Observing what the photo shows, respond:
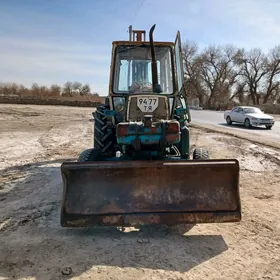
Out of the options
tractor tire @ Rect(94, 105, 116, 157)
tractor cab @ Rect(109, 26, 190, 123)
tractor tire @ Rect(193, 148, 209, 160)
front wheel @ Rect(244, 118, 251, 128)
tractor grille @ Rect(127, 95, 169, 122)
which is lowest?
front wheel @ Rect(244, 118, 251, 128)

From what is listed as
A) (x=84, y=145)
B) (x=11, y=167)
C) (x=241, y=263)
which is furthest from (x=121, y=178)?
(x=84, y=145)

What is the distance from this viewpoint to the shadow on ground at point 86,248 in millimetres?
3055

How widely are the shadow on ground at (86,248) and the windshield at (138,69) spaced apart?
2.44 m

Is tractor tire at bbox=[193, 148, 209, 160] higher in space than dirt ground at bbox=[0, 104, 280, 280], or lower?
higher

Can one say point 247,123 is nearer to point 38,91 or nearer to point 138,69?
point 138,69

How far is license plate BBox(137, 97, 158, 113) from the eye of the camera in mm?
4789

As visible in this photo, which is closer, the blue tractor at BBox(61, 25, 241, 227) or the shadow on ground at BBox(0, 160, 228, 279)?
the shadow on ground at BBox(0, 160, 228, 279)

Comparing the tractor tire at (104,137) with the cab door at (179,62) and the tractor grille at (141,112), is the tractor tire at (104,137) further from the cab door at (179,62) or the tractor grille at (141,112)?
the cab door at (179,62)

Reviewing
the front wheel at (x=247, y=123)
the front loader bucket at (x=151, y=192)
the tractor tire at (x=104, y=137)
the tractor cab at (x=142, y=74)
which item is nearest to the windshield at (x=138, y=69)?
the tractor cab at (x=142, y=74)

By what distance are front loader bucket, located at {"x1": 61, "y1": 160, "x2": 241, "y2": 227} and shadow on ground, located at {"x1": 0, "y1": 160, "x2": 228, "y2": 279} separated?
211mm

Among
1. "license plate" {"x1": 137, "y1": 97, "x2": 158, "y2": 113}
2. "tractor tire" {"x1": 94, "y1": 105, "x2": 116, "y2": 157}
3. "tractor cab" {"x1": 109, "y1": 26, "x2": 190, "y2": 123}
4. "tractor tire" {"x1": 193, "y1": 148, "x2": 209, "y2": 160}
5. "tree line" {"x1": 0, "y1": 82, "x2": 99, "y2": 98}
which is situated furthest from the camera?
"tree line" {"x1": 0, "y1": 82, "x2": 99, "y2": 98}

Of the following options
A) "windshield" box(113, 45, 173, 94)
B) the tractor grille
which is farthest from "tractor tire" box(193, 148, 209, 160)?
"windshield" box(113, 45, 173, 94)

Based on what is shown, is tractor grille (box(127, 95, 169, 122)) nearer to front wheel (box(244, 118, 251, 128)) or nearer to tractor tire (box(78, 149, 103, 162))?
tractor tire (box(78, 149, 103, 162))

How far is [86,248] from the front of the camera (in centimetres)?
344
